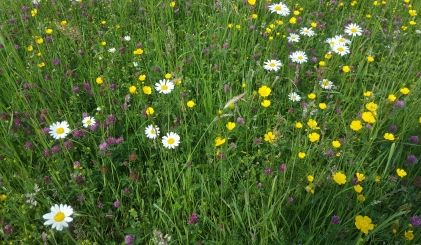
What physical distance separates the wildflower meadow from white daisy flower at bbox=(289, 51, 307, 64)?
0.04 feet

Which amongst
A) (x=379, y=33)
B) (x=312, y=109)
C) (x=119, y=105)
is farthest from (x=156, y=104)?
(x=379, y=33)

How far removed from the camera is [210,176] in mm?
2055

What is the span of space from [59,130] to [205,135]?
969 millimetres

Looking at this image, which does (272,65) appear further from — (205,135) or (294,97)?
(205,135)

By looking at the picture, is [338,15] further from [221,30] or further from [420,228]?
[420,228]

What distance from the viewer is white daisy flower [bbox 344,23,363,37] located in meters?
3.19

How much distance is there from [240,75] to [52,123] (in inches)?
59.6

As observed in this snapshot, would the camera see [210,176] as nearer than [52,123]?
Yes

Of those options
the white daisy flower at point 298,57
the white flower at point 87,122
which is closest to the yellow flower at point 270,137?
the white daisy flower at point 298,57

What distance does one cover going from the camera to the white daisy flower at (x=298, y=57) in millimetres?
2896

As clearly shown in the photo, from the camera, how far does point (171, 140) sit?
84.8 inches

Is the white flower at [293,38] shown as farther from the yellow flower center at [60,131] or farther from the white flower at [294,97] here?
the yellow flower center at [60,131]

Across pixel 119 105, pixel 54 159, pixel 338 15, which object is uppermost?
pixel 338 15

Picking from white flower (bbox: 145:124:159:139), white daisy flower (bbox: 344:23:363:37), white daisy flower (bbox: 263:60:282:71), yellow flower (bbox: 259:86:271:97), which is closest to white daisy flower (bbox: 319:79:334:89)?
white daisy flower (bbox: 263:60:282:71)
